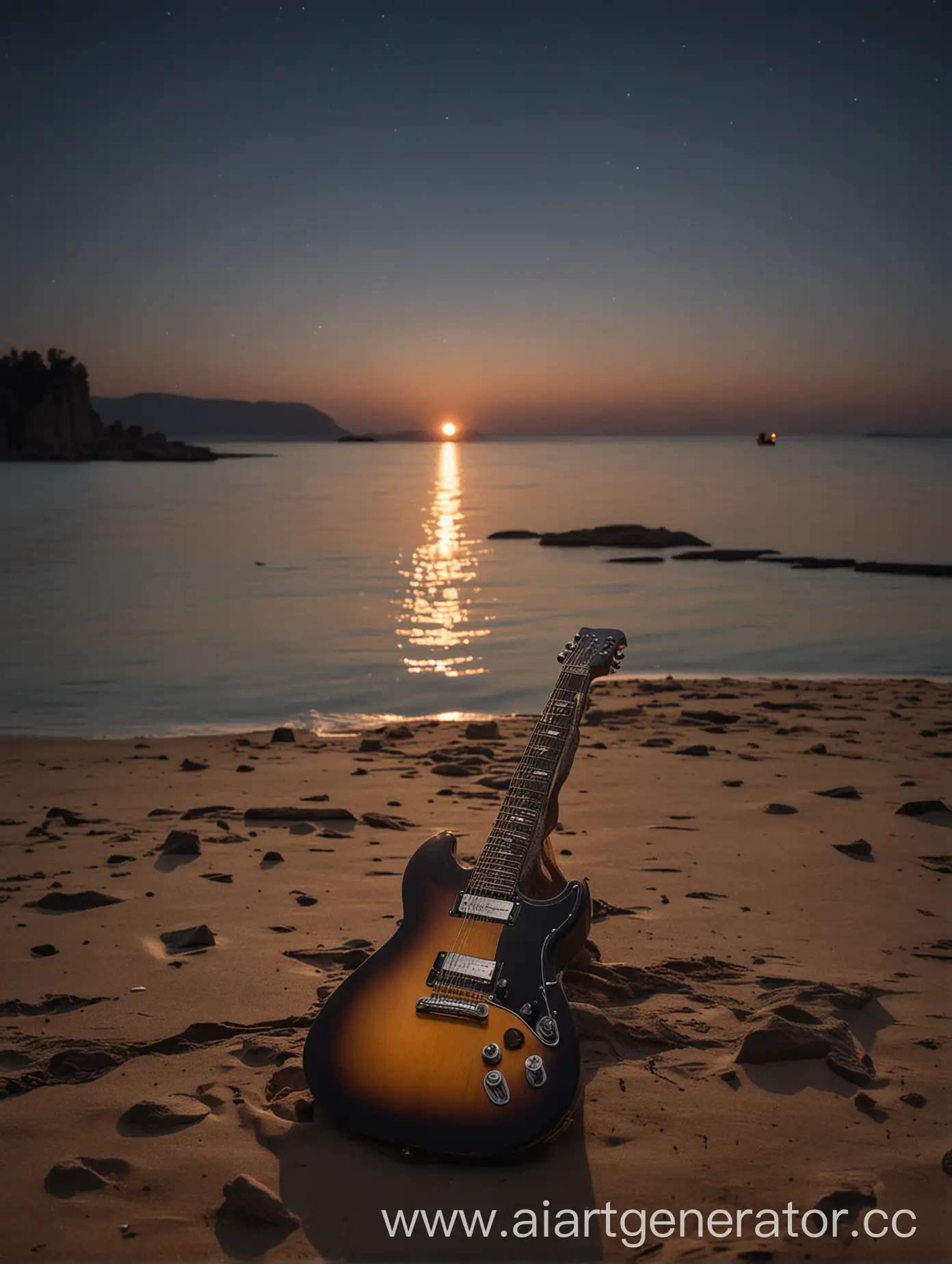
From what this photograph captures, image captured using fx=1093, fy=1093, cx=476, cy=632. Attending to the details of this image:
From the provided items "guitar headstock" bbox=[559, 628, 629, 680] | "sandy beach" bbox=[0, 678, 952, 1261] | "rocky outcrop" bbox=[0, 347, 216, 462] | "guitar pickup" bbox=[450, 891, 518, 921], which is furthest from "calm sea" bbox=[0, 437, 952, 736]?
"rocky outcrop" bbox=[0, 347, 216, 462]

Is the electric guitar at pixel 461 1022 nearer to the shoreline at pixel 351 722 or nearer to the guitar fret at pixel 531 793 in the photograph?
the guitar fret at pixel 531 793

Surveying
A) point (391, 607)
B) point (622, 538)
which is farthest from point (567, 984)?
point (622, 538)

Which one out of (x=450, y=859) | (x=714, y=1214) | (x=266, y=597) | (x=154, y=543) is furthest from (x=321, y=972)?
(x=154, y=543)

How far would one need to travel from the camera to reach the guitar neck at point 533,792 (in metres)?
3.94

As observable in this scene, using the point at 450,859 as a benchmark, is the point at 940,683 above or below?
below

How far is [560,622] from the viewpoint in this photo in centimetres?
1992

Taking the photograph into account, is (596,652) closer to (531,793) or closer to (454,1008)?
(531,793)

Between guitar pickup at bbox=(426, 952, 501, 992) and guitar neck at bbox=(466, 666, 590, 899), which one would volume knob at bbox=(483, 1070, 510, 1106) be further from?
guitar neck at bbox=(466, 666, 590, 899)

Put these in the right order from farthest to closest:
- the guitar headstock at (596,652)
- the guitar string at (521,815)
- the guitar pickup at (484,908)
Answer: the guitar headstock at (596,652) < the guitar pickup at (484,908) < the guitar string at (521,815)

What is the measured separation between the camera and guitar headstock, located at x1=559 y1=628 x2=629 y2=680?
16.4 ft

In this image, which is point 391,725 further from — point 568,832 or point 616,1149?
point 616,1149

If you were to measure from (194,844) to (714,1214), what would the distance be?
13.6 ft

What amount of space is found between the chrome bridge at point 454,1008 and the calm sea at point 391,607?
9.01 meters

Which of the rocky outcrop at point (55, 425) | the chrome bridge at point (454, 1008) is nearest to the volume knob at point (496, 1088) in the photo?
the chrome bridge at point (454, 1008)
